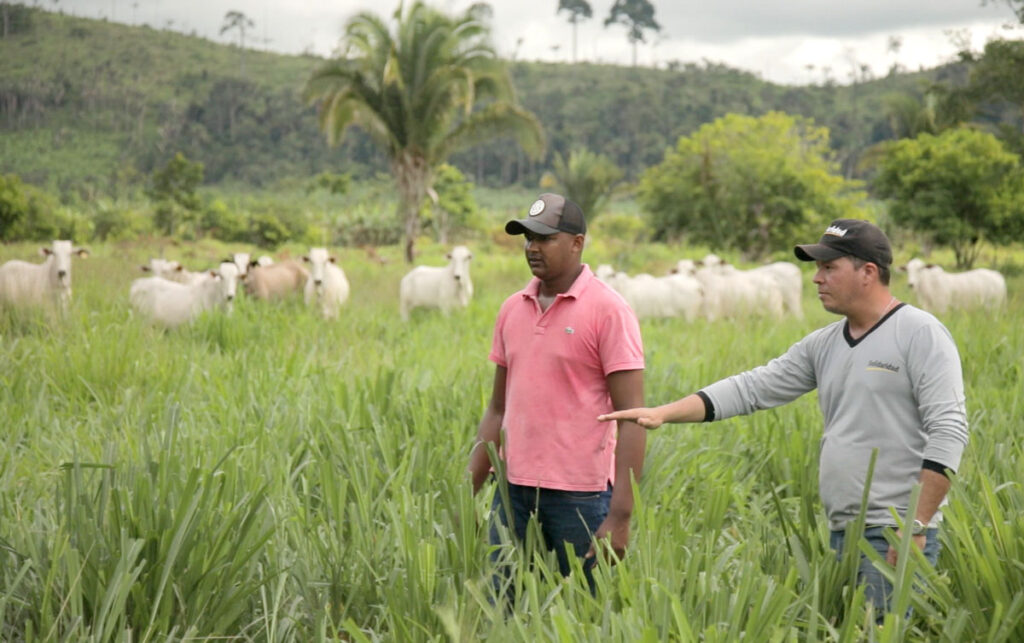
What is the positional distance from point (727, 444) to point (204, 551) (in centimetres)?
338

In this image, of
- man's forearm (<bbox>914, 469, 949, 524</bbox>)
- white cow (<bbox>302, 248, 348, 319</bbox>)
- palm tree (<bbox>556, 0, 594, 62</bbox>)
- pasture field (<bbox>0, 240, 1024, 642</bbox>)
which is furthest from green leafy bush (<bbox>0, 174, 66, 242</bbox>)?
palm tree (<bbox>556, 0, 594, 62</bbox>)

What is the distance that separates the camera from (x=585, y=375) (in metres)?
3.24

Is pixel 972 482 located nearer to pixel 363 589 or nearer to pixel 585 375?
pixel 585 375

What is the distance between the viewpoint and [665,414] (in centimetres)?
306

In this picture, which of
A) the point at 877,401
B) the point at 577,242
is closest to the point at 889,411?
the point at 877,401

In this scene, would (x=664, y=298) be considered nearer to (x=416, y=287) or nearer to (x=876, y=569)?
(x=416, y=287)

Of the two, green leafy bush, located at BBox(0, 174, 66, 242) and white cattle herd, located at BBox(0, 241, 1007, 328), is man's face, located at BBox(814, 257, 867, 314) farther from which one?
green leafy bush, located at BBox(0, 174, 66, 242)

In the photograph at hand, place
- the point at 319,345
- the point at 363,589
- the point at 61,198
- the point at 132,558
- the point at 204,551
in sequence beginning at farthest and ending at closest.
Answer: the point at 61,198 → the point at 319,345 → the point at 363,589 → the point at 204,551 → the point at 132,558

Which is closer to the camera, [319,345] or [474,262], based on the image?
[319,345]

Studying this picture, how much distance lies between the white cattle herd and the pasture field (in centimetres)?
307

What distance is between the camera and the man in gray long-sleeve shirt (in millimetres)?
2772

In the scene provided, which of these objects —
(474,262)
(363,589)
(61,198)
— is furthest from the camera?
(474,262)

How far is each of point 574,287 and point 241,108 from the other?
198ft

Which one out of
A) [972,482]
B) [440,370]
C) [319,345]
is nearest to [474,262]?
[319,345]
